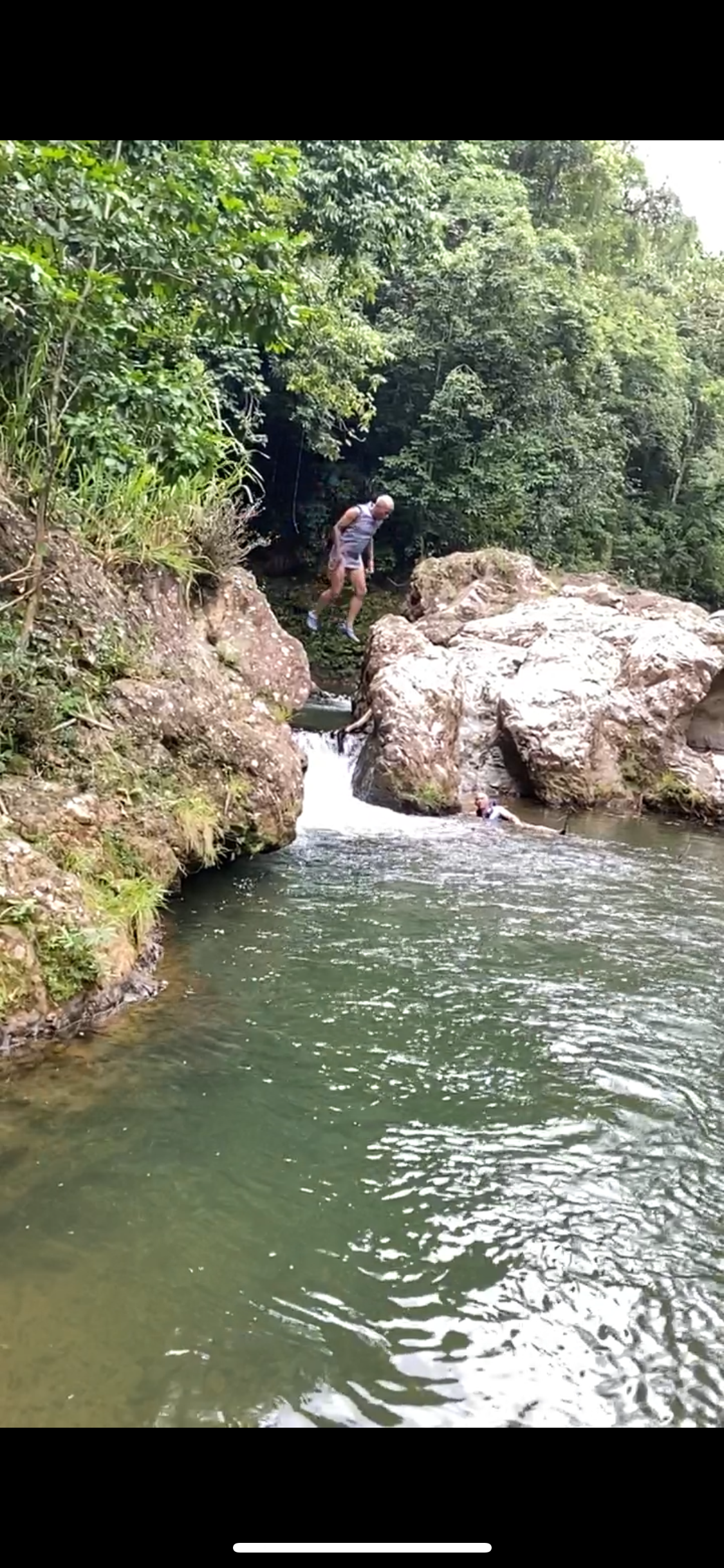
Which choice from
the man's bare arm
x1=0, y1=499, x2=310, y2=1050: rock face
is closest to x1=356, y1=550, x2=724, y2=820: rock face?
the man's bare arm

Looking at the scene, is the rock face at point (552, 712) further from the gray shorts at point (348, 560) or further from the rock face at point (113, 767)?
the rock face at point (113, 767)

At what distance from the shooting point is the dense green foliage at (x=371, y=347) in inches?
254

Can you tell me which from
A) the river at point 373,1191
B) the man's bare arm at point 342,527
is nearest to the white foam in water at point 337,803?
the man's bare arm at point 342,527

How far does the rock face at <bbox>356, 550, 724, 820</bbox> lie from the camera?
12.2 meters

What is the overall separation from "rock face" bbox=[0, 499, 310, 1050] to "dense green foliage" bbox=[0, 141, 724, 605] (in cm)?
62

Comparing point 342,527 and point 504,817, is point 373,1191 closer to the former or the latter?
point 504,817

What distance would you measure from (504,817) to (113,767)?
19.4 feet

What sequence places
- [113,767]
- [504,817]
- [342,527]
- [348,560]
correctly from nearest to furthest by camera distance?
1. [113,767]
2. [504,817]
3. [342,527]
4. [348,560]

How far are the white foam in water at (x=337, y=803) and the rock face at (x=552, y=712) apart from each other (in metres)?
0.24

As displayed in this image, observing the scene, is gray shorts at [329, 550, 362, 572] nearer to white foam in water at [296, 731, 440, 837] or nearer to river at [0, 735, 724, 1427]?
white foam in water at [296, 731, 440, 837]

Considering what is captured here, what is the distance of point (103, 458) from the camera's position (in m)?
8.17

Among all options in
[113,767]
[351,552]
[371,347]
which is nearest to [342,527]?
[351,552]

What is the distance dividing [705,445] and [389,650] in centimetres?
1673

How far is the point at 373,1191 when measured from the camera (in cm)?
409
